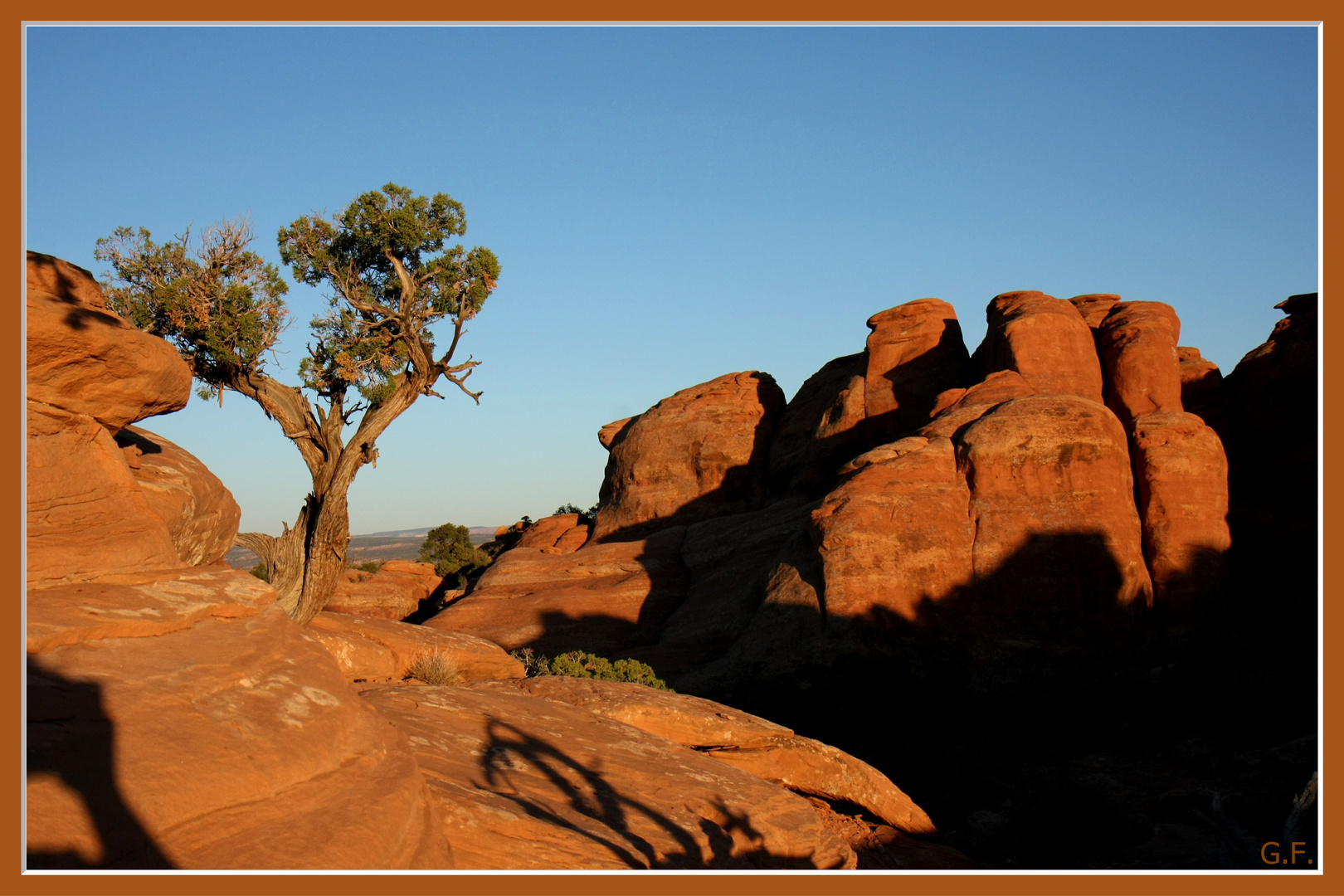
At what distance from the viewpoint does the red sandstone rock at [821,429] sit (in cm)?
3516

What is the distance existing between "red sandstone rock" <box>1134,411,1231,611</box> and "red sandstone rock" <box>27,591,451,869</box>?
22786 mm

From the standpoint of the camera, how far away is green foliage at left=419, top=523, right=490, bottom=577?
1836 inches

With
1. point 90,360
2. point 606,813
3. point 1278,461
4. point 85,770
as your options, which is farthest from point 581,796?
point 1278,461

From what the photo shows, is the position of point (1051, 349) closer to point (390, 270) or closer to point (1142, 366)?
point (1142, 366)

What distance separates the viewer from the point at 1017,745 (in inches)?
650

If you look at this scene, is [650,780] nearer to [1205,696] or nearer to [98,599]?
[98,599]

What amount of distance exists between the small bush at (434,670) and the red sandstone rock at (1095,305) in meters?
27.9

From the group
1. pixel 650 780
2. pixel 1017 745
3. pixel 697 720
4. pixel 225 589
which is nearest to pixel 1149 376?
pixel 1017 745

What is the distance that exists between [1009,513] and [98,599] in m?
21.4

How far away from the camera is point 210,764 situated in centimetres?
498

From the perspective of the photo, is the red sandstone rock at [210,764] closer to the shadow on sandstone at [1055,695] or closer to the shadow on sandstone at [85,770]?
the shadow on sandstone at [85,770]

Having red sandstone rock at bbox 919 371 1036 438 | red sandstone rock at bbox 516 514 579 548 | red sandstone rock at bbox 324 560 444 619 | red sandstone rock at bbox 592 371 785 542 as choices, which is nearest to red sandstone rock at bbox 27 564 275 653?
red sandstone rock at bbox 919 371 1036 438

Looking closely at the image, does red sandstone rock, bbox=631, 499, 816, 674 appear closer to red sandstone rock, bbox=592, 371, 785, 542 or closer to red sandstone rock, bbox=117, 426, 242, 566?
red sandstone rock, bbox=592, 371, 785, 542

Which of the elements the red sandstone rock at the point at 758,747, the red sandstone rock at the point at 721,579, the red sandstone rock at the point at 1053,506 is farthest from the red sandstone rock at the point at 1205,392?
the red sandstone rock at the point at 758,747
